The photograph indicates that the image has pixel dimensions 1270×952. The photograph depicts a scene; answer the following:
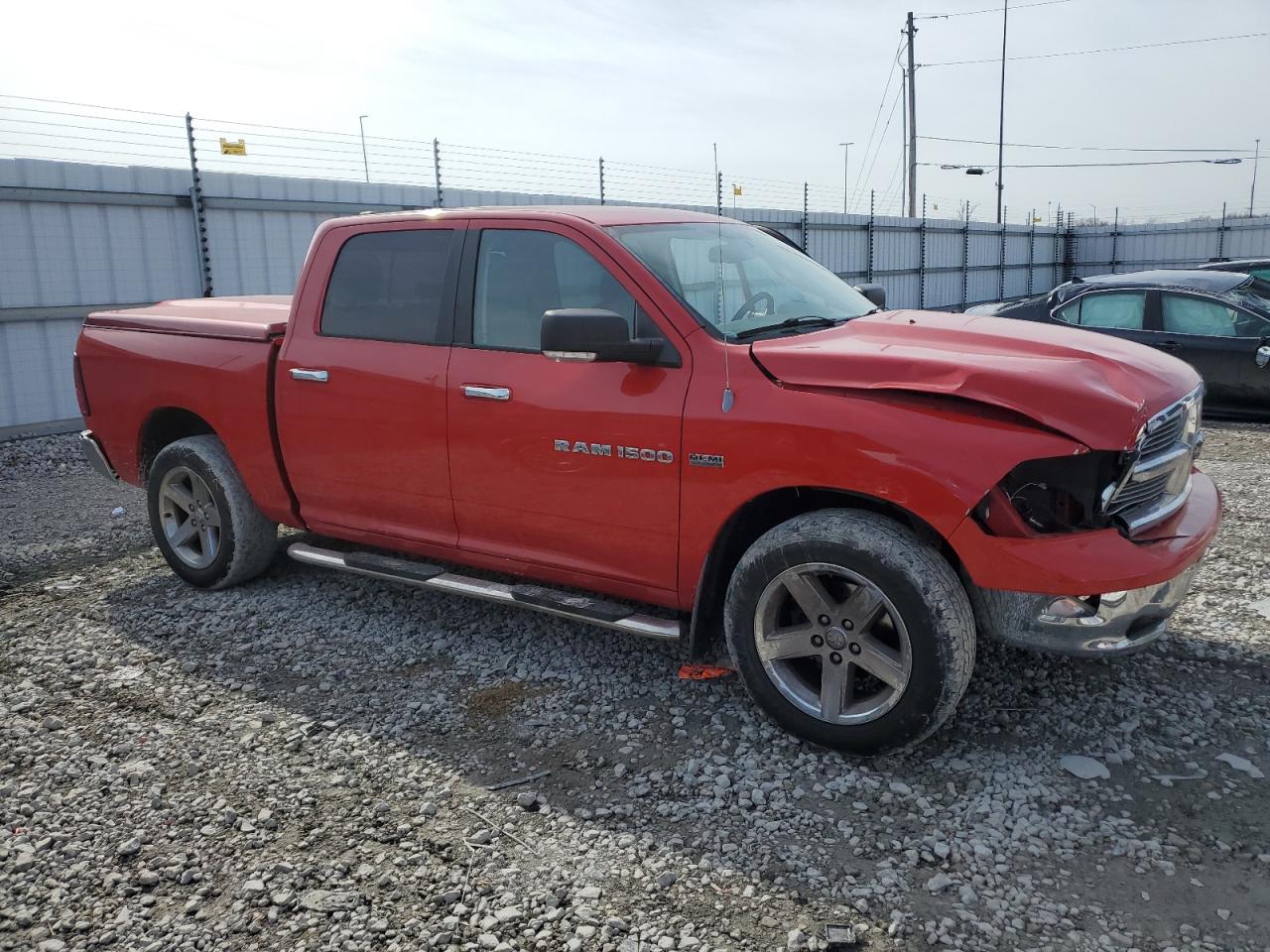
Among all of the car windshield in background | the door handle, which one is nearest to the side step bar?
the door handle

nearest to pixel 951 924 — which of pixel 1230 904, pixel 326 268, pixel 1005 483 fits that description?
pixel 1230 904

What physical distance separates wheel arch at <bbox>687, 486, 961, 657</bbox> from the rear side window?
1618mm

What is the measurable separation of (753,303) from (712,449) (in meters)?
0.83

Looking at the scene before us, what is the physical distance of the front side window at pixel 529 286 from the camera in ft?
13.3

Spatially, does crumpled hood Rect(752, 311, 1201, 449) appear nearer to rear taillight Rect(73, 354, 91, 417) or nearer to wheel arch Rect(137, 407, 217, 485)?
wheel arch Rect(137, 407, 217, 485)

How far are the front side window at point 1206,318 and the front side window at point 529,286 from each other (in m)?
7.94

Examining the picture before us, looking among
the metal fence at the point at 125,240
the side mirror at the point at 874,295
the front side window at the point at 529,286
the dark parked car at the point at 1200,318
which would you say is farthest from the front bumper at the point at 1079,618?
the metal fence at the point at 125,240

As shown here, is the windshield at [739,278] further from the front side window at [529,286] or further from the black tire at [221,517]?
the black tire at [221,517]

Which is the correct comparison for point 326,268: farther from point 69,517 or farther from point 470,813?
point 69,517

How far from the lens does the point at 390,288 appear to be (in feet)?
15.4

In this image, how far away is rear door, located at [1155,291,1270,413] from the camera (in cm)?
938

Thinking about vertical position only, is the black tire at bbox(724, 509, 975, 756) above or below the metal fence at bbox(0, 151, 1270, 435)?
below

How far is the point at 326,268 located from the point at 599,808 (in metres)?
3.02

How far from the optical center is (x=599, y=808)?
10.9ft
